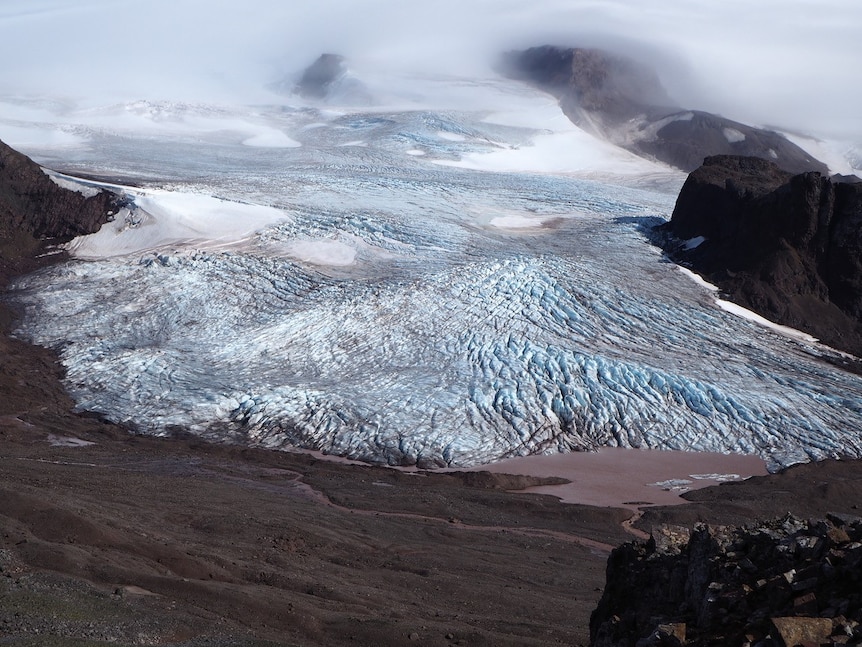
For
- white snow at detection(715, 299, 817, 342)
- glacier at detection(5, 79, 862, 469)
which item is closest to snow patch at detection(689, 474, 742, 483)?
glacier at detection(5, 79, 862, 469)

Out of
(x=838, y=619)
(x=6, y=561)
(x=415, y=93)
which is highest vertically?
(x=415, y=93)

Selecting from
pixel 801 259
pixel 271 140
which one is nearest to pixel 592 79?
pixel 271 140

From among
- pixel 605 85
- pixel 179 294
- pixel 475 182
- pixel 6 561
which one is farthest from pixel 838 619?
pixel 605 85

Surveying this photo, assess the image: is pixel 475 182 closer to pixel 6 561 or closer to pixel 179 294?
pixel 179 294

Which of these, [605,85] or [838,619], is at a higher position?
[605,85]

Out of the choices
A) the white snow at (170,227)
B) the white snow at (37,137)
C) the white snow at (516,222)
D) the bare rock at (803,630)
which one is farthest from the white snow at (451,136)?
the bare rock at (803,630)

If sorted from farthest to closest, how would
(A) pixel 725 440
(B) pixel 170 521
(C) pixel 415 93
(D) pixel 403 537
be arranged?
(C) pixel 415 93, (A) pixel 725 440, (D) pixel 403 537, (B) pixel 170 521
